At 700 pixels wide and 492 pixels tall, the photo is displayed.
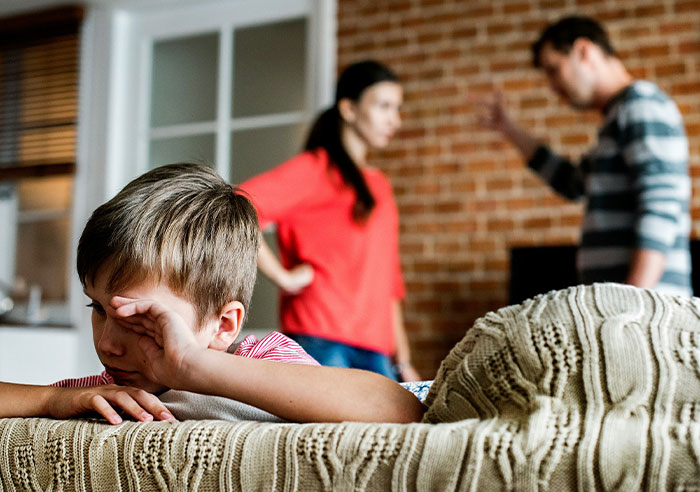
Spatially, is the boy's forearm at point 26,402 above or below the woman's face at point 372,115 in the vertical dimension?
below

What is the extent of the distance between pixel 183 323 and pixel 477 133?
2.95m

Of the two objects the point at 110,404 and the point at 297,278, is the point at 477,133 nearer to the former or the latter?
the point at 297,278

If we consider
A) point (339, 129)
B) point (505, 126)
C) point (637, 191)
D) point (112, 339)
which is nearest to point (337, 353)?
point (339, 129)

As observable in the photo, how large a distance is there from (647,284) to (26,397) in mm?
1454

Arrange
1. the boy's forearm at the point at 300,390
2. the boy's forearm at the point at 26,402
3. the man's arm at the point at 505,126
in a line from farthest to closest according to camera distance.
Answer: the man's arm at the point at 505,126
the boy's forearm at the point at 26,402
the boy's forearm at the point at 300,390

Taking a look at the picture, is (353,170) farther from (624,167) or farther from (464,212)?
(464,212)

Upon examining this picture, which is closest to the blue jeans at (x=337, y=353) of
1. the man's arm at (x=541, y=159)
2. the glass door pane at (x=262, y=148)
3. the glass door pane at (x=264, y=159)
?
the man's arm at (x=541, y=159)

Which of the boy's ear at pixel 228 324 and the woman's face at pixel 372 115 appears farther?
the woman's face at pixel 372 115

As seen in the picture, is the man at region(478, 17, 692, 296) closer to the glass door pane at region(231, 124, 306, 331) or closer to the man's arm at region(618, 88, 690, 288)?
the man's arm at region(618, 88, 690, 288)

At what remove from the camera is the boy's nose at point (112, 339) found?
2.61 ft

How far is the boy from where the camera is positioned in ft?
2.23

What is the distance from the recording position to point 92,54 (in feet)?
14.2

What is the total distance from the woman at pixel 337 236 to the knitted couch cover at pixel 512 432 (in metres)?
1.45

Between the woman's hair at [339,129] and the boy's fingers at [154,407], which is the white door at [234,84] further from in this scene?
the boy's fingers at [154,407]
